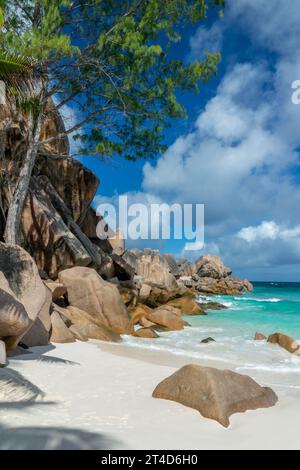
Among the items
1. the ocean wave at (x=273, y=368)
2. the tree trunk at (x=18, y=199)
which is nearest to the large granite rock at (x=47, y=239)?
the tree trunk at (x=18, y=199)

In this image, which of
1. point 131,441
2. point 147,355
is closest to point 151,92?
point 147,355

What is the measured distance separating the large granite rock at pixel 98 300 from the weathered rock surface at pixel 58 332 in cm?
326

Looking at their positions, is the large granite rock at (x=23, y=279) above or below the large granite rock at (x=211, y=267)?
below

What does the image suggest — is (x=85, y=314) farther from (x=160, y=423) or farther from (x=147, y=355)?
(x=160, y=423)

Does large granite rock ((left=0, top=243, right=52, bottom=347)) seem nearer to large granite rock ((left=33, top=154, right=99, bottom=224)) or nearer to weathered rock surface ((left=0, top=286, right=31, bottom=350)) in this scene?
weathered rock surface ((left=0, top=286, right=31, bottom=350))

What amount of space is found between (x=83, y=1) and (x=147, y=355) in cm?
1489

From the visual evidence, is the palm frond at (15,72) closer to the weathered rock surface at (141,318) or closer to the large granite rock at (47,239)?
the large granite rock at (47,239)

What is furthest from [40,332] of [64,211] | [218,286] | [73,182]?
[218,286]

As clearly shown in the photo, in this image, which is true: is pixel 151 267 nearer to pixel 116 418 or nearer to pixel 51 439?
pixel 116 418

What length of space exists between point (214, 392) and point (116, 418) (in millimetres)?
1333

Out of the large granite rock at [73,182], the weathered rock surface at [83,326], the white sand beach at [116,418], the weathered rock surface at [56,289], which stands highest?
the large granite rock at [73,182]

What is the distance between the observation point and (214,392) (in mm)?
5051

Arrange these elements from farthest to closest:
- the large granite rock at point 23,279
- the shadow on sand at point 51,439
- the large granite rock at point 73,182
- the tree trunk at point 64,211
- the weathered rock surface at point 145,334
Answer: the large granite rock at point 73,182 → the tree trunk at point 64,211 → the weathered rock surface at point 145,334 → the large granite rock at point 23,279 → the shadow on sand at point 51,439

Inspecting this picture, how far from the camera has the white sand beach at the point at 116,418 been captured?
3.90 m
